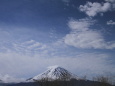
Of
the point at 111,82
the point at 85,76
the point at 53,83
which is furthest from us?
the point at 85,76

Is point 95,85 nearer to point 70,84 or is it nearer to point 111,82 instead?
point 70,84

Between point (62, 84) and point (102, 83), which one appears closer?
point (102, 83)

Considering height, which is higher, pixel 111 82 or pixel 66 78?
pixel 66 78

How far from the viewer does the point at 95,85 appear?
2707 inches

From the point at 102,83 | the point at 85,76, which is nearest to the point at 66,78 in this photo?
the point at 85,76

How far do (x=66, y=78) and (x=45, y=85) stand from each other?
33.0 ft

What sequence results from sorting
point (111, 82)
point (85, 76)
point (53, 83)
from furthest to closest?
1. point (85, 76)
2. point (53, 83)
3. point (111, 82)

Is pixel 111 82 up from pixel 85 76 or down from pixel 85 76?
down

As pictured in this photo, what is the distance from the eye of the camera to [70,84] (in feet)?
228

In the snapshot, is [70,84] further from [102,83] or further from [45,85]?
[102,83]

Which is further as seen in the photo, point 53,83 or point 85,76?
point 85,76

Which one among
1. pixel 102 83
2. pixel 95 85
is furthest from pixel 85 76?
pixel 102 83

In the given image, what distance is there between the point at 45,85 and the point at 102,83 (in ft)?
63.6

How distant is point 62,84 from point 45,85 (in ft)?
20.4
